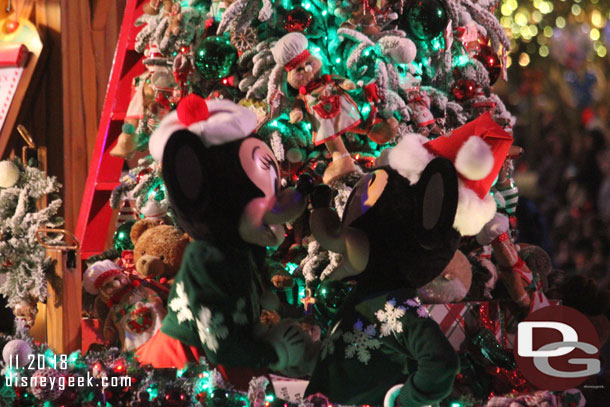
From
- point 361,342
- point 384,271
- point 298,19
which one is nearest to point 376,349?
point 361,342

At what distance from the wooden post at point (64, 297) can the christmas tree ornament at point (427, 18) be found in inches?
45.4

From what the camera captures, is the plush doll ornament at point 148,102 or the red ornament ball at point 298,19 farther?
the plush doll ornament at point 148,102

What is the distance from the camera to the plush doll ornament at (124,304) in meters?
2.46

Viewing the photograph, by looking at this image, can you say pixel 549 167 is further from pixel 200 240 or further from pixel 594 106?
pixel 200 240

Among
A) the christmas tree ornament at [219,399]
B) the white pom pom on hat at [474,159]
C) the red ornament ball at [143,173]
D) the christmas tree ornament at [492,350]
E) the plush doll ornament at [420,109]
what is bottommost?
the christmas tree ornament at [492,350]

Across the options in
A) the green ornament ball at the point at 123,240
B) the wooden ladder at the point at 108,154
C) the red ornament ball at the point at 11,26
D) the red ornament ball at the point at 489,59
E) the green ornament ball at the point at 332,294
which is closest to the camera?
the green ornament ball at the point at 332,294

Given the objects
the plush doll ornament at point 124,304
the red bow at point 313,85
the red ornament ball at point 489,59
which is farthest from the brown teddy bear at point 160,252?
the red ornament ball at point 489,59

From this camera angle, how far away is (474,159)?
192cm

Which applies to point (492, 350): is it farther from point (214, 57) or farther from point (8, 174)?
point (8, 174)

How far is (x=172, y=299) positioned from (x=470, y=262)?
107 cm

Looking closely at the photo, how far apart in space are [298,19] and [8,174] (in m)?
1.05

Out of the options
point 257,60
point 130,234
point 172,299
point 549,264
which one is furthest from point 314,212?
point 549,264

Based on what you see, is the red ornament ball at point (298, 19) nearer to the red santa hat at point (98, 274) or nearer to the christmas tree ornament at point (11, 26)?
the red santa hat at point (98, 274)

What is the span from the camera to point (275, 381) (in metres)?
2.06
